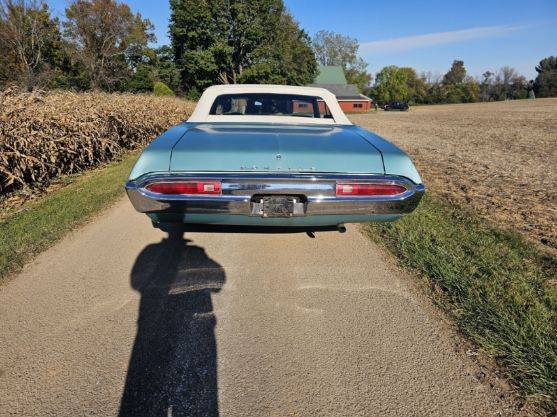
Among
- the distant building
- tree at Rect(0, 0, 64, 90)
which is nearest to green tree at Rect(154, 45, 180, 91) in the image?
tree at Rect(0, 0, 64, 90)

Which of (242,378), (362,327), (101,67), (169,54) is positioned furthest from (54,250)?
(169,54)

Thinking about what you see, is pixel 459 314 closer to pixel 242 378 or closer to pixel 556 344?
pixel 556 344

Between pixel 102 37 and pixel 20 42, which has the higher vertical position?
pixel 102 37

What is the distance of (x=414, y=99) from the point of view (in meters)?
89.9

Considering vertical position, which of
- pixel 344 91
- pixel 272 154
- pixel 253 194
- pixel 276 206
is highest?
pixel 344 91

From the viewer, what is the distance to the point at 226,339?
2316mm

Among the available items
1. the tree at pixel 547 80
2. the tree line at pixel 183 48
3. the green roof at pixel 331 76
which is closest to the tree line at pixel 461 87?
the tree at pixel 547 80

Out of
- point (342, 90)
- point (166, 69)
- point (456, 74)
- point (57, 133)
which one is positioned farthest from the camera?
point (456, 74)

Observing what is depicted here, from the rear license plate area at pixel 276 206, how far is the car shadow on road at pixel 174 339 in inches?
29.9

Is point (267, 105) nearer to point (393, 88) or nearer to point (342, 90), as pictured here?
point (342, 90)

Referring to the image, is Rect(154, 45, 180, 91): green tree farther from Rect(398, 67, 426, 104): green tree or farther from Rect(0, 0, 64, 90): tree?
Rect(398, 67, 426, 104): green tree

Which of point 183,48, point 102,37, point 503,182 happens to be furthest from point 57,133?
point 183,48

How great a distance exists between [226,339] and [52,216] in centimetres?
358

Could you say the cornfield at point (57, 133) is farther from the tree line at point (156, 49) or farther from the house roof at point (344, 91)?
the house roof at point (344, 91)
